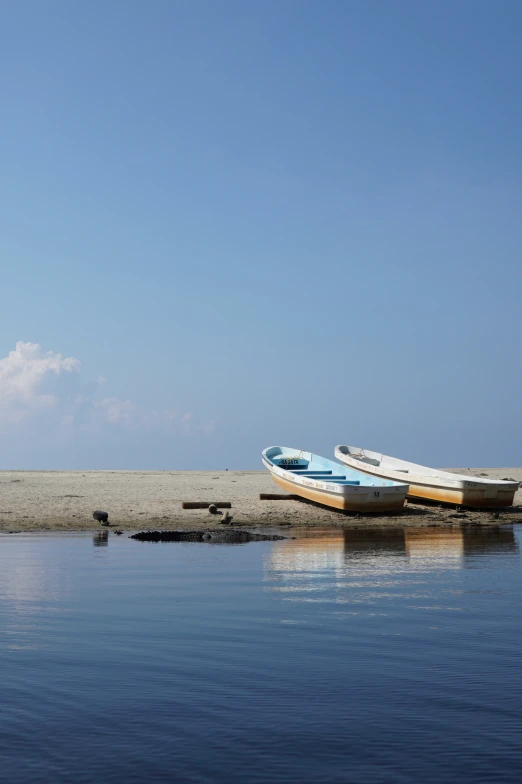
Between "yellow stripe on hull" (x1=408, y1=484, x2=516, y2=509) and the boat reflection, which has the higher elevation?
"yellow stripe on hull" (x1=408, y1=484, x2=516, y2=509)

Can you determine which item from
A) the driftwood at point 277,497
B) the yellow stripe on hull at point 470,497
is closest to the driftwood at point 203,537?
the driftwood at point 277,497

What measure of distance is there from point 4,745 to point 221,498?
99.0ft

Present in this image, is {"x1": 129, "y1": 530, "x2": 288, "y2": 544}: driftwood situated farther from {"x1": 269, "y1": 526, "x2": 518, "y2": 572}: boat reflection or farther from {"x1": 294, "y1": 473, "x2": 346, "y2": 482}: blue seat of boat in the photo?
{"x1": 294, "y1": 473, "x2": 346, "y2": 482}: blue seat of boat

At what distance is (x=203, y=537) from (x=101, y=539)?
131 inches

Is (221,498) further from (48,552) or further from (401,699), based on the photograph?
(401,699)

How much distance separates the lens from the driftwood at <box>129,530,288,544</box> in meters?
27.6

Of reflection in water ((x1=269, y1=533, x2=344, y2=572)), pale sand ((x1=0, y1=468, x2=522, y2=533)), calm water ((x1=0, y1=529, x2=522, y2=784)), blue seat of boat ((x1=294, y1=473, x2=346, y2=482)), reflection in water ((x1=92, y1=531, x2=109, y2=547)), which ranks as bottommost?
calm water ((x1=0, y1=529, x2=522, y2=784))

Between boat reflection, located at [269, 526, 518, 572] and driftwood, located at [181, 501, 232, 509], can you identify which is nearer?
boat reflection, located at [269, 526, 518, 572]

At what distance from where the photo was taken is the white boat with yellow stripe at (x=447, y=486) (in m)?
36.2

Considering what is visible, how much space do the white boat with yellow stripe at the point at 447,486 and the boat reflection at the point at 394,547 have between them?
134 inches

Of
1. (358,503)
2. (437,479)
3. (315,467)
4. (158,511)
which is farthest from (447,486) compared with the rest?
(158,511)

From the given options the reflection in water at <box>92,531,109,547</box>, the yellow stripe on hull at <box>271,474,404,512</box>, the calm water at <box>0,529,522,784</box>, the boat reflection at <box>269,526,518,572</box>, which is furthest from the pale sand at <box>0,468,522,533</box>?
the calm water at <box>0,529,522,784</box>

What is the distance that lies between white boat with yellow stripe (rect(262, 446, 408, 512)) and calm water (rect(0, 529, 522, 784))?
41.3ft

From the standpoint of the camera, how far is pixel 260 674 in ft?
35.7
